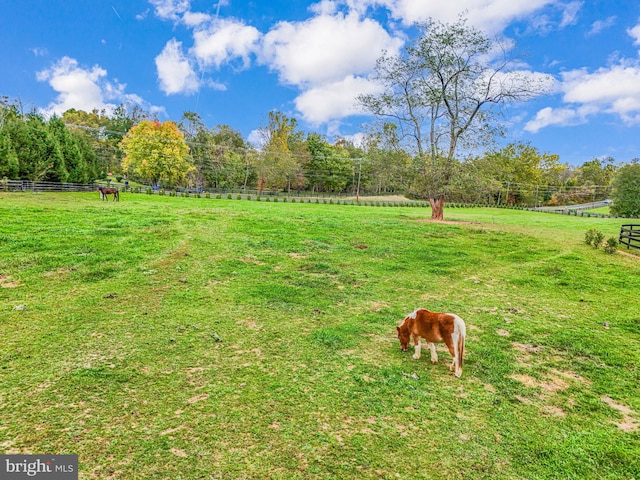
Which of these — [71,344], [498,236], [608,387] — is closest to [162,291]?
[71,344]

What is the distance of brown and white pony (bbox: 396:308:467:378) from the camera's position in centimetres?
455

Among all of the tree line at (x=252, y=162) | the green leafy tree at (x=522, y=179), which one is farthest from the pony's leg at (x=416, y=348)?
the green leafy tree at (x=522, y=179)

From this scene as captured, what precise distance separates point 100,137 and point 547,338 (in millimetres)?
89797

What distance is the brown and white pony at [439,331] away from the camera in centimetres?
455

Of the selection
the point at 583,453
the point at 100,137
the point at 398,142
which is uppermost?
the point at 100,137

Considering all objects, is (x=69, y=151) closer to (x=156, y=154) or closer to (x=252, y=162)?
(x=156, y=154)

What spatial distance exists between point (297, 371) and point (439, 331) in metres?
1.97

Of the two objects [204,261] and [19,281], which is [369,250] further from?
[19,281]

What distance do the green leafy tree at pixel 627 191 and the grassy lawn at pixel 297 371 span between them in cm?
5686

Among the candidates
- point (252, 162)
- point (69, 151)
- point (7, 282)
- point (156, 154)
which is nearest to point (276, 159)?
point (252, 162)

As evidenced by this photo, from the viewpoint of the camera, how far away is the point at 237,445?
3174mm

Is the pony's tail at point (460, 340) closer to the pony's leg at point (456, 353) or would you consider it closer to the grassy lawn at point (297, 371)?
the pony's leg at point (456, 353)

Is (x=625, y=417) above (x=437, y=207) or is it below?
below

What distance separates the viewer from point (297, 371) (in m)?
4.55
